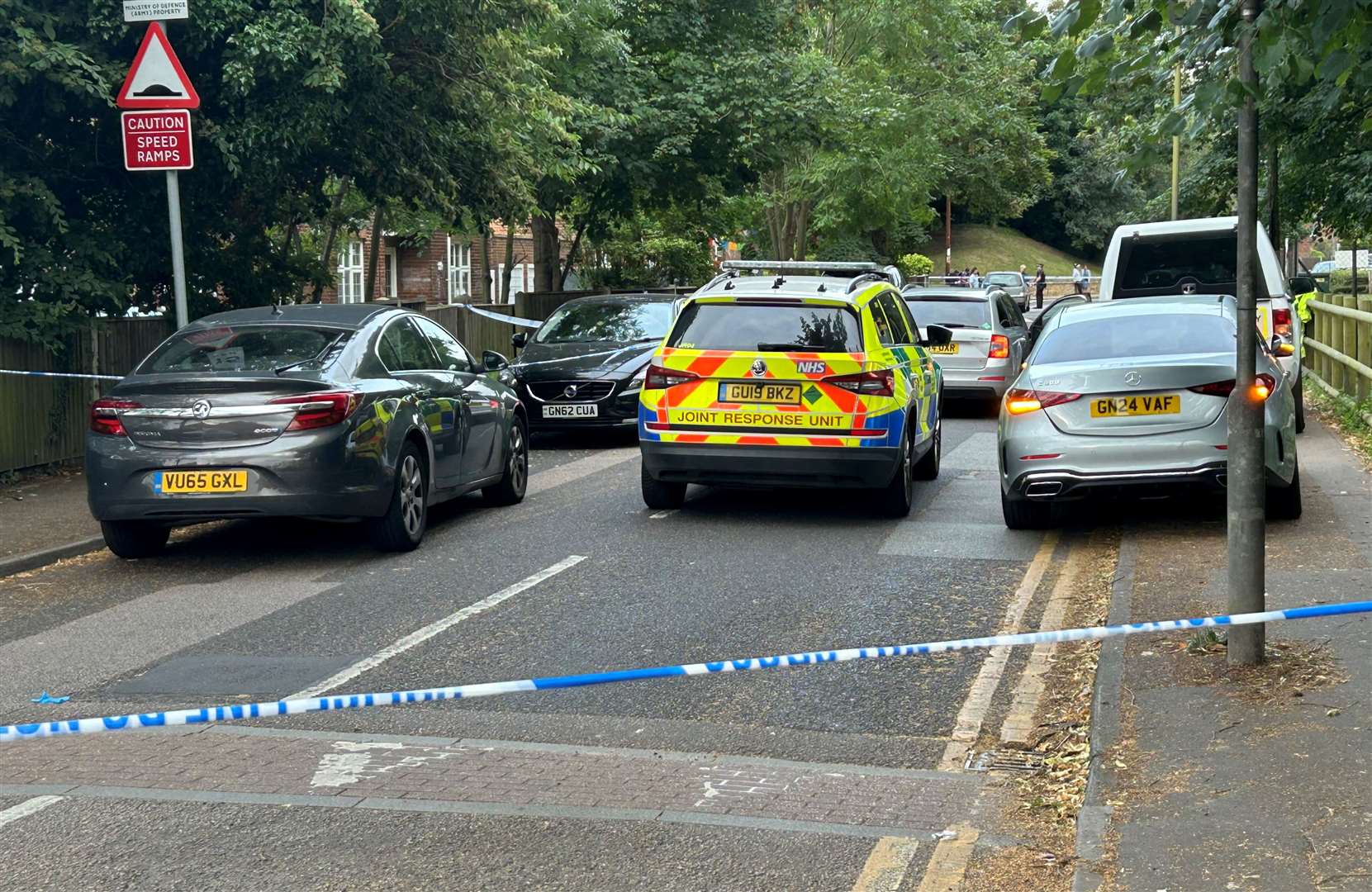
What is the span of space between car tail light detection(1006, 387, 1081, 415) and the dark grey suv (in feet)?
12.5

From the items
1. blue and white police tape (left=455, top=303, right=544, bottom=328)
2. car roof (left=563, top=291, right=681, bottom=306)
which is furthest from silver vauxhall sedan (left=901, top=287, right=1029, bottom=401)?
blue and white police tape (left=455, top=303, right=544, bottom=328)

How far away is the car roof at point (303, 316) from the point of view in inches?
418

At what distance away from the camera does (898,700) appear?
674 cm

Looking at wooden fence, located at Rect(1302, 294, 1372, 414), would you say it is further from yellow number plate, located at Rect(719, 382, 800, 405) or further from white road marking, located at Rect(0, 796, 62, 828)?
→ white road marking, located at Rect(0, 796, 62, 828)

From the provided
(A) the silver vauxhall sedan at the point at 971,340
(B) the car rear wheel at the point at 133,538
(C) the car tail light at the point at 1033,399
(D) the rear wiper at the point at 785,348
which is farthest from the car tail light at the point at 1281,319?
(B) the car rear wheel at the point at 133,538

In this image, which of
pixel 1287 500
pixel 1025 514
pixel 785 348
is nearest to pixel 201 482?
pixel 785 348

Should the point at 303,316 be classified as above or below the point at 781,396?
above

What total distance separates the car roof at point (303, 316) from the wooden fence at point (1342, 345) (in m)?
10.9

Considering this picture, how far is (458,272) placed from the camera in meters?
49.4

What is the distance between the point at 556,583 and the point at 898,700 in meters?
3.05

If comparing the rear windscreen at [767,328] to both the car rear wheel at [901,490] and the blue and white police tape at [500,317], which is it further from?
the blue and white police tape at [500,317]

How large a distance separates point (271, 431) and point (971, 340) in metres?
12.1

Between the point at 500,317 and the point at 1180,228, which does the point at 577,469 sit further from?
the point at 500,317

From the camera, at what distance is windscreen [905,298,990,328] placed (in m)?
20.4
